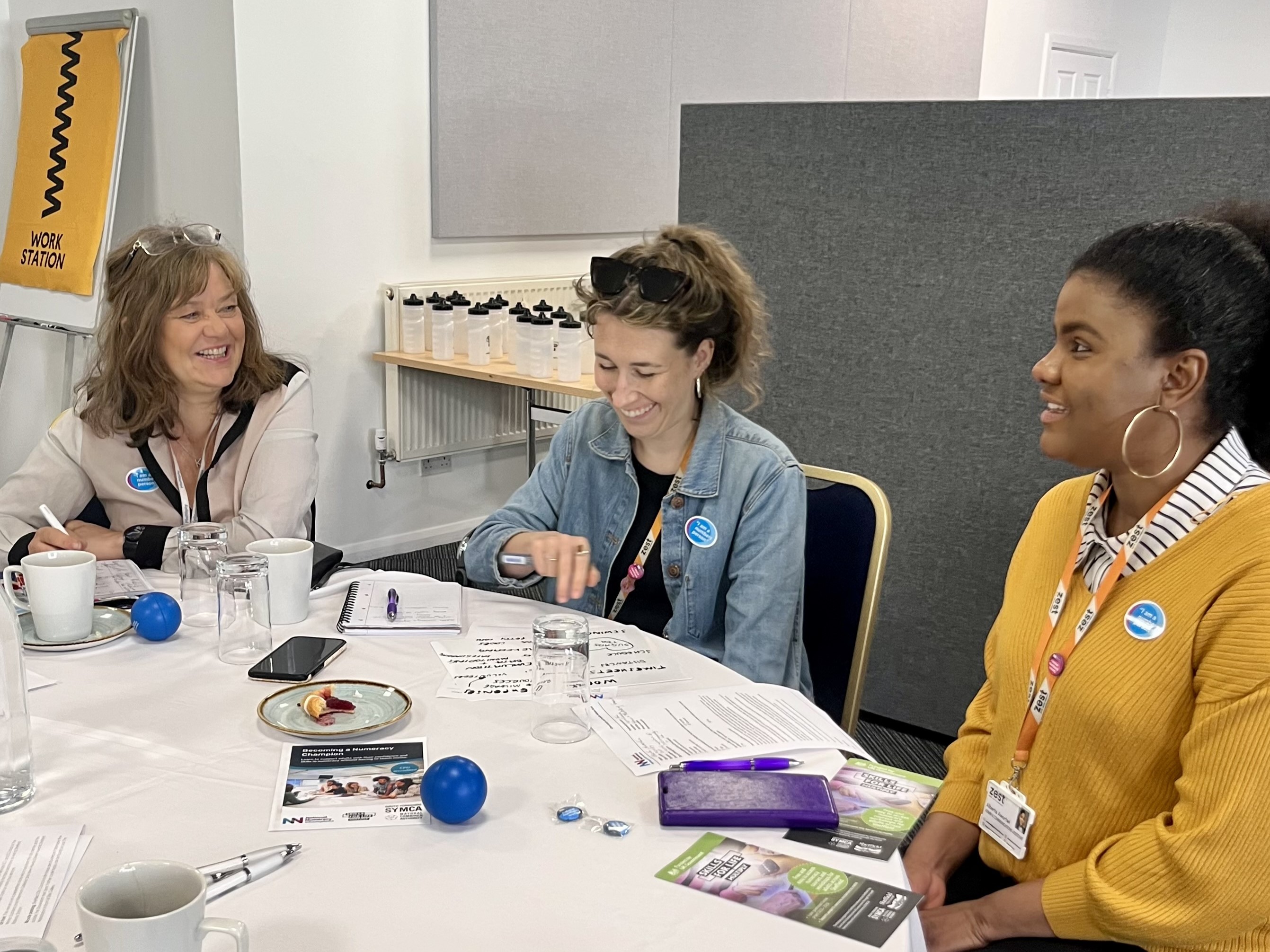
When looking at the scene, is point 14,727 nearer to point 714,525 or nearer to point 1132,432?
point 714,525

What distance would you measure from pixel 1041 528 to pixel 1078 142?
130 centimetres

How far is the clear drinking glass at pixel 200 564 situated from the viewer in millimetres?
1724

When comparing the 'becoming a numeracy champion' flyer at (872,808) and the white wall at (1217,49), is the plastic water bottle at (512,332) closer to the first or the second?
the 'becoming a numeracy champion' flyer at (872,808)

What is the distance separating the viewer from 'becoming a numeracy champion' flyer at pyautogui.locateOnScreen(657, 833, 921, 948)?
3.25 ft

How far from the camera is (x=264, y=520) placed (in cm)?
215

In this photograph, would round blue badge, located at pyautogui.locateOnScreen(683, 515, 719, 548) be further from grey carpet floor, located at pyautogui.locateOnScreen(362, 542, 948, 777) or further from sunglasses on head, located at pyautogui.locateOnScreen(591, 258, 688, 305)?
grey carpet floor, located at pyautogui.locateOnScreen(362, 542, 948, 777)

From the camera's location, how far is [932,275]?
2.72 meters

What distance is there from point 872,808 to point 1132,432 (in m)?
0.53

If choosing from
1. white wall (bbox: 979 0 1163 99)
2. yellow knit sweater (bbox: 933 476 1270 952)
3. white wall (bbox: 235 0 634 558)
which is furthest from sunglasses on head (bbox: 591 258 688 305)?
white wall (bbox: 979 0 1163 99)

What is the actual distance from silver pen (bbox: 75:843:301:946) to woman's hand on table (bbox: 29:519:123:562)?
3.51 feet

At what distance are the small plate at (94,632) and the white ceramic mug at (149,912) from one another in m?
0.79

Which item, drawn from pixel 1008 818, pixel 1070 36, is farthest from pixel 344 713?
pixel 1070 36

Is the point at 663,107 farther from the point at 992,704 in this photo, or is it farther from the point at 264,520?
the point at 992,704

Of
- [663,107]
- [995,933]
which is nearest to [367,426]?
[663,107]
